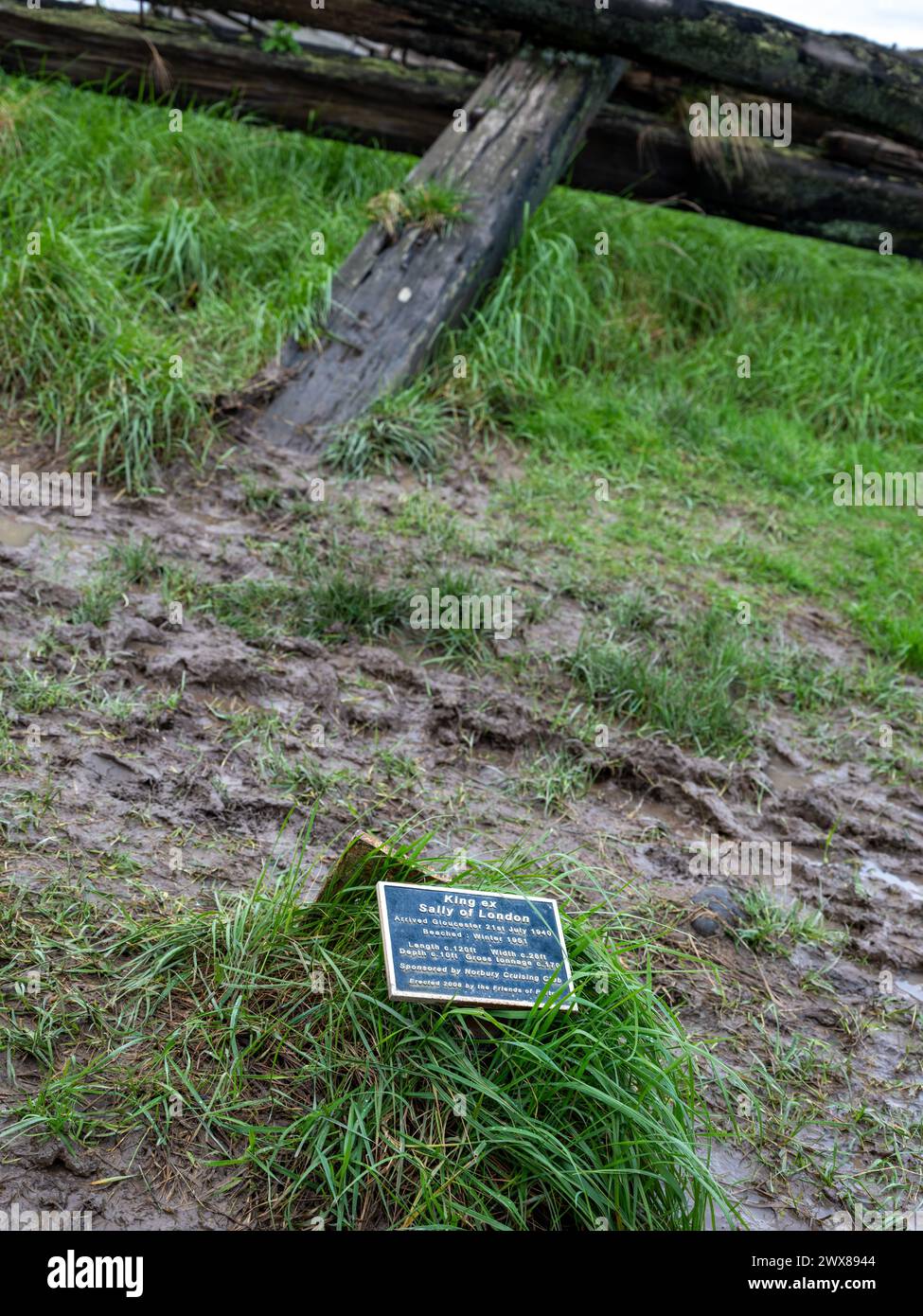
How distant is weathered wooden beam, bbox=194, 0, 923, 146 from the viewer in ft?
20.6

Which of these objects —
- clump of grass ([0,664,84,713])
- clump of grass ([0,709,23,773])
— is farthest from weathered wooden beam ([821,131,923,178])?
clump of grass ([0,709,23,773])

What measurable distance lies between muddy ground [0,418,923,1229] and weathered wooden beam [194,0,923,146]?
3.12m

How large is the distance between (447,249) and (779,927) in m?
4.04

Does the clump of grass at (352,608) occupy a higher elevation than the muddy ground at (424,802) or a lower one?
higher

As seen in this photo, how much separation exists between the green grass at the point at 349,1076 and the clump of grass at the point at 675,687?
62.5 inches

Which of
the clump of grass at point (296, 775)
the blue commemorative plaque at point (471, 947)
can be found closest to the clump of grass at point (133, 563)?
the clump of grass at point (296, 775)

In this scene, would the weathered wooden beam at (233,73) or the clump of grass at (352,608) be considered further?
the weathered wooden beam at (233,73)

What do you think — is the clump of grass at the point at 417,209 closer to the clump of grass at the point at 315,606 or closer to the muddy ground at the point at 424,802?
the muddy ground at the point at 424,802

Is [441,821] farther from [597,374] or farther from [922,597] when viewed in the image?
[597,374]

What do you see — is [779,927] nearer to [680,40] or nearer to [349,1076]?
[349,1076]

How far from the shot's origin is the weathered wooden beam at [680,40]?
6281mm
